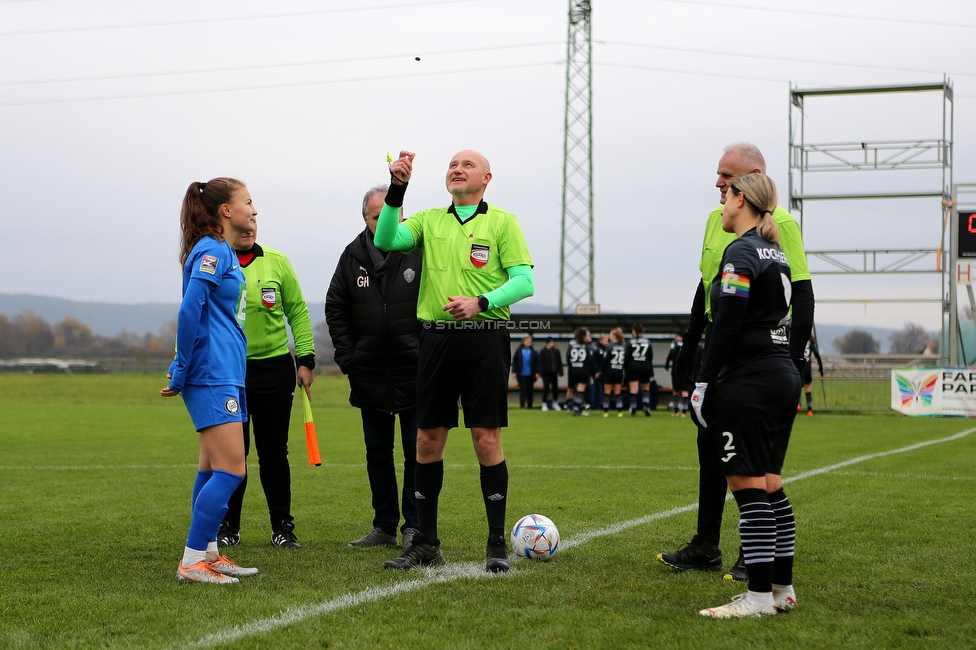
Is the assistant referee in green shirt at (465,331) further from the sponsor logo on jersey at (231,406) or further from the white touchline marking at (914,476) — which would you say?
the white touchline marking at (914,476)

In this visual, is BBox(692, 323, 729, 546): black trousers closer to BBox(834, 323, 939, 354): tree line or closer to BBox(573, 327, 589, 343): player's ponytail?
BBox(573, 327, 589, 343): player's ponytail

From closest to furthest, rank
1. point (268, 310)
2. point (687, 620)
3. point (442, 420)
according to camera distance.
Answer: point (687, 620)
point (442, 420)
point (268, 310)

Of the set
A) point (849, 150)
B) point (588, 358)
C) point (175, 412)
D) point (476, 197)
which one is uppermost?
point (849, 150)

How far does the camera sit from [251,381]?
6.25 m

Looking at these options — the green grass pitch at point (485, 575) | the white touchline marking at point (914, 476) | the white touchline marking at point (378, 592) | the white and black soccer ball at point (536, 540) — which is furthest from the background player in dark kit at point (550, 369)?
the white and black soccer ball at point (536, 540)

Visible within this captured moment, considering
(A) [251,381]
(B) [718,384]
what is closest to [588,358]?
(A) [251,381]

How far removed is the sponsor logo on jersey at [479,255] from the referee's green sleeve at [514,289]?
143 mm

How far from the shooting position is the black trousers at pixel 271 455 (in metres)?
6.21

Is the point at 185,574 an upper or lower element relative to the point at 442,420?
lower

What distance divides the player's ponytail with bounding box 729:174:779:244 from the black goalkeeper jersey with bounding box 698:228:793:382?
0.05 m

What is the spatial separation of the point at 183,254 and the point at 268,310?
3.74 ft

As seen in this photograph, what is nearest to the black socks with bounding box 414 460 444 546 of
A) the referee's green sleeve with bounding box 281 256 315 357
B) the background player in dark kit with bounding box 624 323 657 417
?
the referee's green sleeve with bounding box 281 256 315 357

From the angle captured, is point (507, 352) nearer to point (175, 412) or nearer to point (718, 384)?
point (718, 384)

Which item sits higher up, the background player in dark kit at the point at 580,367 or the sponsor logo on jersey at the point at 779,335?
the sponsor logo on jersey at the point at 779,335
